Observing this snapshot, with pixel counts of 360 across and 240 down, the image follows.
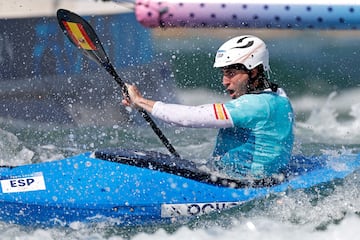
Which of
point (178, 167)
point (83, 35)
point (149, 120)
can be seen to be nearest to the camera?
point (178, 167)

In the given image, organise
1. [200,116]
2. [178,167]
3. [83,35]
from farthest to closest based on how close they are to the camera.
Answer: [83,35]
[178,167]
[200,116]

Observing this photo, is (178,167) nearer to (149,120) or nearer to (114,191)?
(114,191)

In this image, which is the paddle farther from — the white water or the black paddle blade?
the white water

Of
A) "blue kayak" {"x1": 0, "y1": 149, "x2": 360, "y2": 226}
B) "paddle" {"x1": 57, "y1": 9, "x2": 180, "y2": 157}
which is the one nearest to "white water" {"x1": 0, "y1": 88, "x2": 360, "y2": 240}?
"blue kayak" {"x1": 0, "y1": 149, "x2": 360, "y2": 226}

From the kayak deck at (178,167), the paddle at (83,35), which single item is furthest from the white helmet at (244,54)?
the paddle at (83,35)

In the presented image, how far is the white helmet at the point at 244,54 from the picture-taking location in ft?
14.2

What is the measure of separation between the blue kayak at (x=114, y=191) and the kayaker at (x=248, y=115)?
123 mm

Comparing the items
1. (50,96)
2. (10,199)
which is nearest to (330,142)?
(50,96)

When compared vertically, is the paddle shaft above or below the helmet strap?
below

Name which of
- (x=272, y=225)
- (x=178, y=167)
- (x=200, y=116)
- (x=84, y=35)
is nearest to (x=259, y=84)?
(x=200, y=116)

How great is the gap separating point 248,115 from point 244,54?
12.5 inches

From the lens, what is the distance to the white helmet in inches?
171

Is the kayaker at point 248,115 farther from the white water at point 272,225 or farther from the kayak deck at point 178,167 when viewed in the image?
the white water at point 272,225

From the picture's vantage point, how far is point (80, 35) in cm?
534
